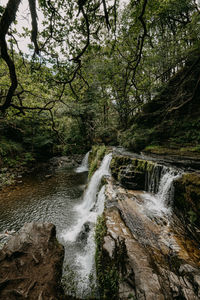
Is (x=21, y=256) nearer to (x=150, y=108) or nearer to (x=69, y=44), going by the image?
(x=69, y=44)

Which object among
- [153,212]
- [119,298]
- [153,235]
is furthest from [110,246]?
[153,212]

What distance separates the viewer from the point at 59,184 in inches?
404

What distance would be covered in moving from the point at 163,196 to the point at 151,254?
2.95 metres

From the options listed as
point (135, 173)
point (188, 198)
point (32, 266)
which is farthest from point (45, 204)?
A: point (188, 198)

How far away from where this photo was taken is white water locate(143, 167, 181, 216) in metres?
4.64

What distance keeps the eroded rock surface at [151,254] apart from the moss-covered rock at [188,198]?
40cm

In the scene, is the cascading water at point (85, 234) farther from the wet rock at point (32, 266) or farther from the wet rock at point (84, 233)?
the wet rock at point (32, 266)

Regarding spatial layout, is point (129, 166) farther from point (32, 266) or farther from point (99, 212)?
point (32, 266)

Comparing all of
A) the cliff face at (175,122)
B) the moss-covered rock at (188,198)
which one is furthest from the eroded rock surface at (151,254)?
the cliff face at (175,122)

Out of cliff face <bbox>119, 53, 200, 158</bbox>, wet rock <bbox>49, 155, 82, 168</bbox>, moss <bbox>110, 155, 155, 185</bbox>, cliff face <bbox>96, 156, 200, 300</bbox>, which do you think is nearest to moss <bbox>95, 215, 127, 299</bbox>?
cliff face <bbox>96, 156, 200, 300</bbox>

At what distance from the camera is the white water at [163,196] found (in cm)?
464

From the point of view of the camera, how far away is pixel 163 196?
5145 millimetres

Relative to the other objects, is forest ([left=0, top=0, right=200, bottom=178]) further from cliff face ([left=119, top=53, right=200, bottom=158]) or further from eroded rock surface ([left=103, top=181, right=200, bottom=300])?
eroded rock surface ([left=103, top=181, right=200, bottom=300])

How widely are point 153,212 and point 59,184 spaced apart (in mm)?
7989
